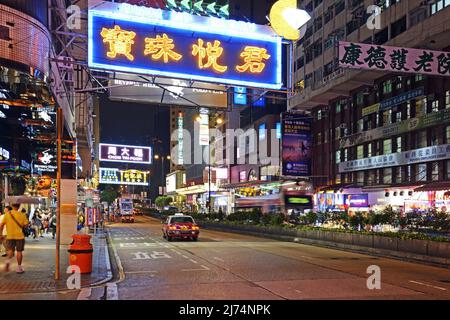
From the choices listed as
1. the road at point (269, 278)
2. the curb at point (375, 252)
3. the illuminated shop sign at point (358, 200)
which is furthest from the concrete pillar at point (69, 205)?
the illuminated shop sign at point (358, 200)

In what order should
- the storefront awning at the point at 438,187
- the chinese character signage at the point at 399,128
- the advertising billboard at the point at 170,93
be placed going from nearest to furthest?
1. the advertising billboard at the point at 170,93
2. the storefront awning at the point at 438,187
3. the chinese character signage at the point at 399,128

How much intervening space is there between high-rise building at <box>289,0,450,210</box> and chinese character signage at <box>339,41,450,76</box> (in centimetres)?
1939

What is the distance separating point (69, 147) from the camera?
85.2 feet

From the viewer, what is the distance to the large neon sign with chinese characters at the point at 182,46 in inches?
556

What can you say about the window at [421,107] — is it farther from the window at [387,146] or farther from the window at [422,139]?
the window at [387,146]

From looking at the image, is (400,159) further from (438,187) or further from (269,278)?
(269,278)

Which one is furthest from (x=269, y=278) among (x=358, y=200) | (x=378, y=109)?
(x=378, y=109)

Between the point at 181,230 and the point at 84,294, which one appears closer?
the point at 84,294

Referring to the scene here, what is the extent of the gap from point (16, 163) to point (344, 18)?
134 ft

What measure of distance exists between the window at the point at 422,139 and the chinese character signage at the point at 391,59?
26.2 meters

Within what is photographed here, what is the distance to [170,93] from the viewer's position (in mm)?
17859

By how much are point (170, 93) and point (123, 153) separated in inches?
1044

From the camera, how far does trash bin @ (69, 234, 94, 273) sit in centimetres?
1434
